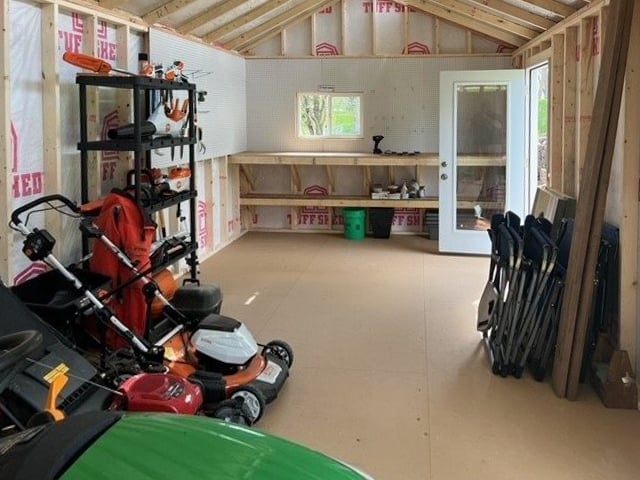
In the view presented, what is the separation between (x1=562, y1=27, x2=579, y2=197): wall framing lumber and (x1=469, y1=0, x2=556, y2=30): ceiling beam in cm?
59

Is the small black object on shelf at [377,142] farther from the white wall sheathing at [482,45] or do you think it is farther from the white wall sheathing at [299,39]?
the white wall sheathing at [482,45]

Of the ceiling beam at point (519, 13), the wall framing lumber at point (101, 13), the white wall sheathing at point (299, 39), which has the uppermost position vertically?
the white wall sheathing at point (299, 39)

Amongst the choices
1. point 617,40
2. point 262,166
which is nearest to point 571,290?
point 617,40

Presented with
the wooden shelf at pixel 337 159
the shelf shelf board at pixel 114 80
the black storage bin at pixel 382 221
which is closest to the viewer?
the shelf shelf board at pixel 114 80

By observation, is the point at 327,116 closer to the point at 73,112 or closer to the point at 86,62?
the point at 73,112

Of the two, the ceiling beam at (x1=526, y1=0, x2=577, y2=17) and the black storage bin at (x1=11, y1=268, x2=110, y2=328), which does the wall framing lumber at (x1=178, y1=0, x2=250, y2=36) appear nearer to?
the ceiling beam at (x1=526, y1=0, x2=577, y2=17)

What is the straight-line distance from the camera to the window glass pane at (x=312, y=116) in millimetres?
8656

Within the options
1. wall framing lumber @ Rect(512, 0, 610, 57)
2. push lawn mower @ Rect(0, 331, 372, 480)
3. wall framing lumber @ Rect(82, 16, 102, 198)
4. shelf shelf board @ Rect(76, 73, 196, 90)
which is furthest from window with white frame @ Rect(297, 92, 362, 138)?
push lawn mower @ Rect(0, 331, 372, 480)

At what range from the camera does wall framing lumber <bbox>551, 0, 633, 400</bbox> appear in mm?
3443

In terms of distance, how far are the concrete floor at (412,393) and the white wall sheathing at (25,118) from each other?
1635mm

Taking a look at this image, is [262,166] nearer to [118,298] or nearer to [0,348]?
[118,298]

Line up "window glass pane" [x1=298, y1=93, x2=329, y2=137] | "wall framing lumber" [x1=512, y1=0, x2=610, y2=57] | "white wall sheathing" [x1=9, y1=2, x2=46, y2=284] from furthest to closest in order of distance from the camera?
"window glass pane" [x1=298, y1=93, x2=329, y2=137] → "wall framing lumber" [x1=512, y1=0, x2=610, y2=57] → "white wall sheathing" [x1=9, y1=2, x2=46, y2=284]

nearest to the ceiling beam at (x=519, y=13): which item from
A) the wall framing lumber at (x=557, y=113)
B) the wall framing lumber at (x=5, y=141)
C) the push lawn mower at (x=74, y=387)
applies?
the wall framing lumber at (x=557, y=113)

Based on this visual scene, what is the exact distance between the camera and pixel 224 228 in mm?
7930
